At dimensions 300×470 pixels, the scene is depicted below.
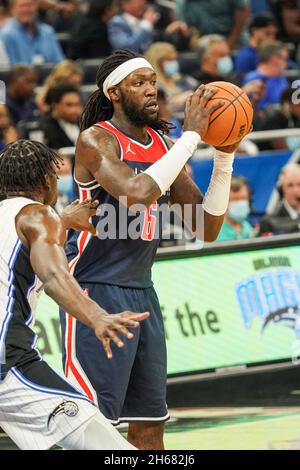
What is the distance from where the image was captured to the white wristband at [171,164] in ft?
17.1

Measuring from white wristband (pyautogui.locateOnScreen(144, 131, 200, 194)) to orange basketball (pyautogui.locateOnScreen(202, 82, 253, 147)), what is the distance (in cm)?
24

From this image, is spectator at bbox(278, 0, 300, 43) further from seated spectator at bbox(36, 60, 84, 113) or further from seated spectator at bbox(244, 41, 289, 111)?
seated spectator at bbox(36, 60, 84, 113)

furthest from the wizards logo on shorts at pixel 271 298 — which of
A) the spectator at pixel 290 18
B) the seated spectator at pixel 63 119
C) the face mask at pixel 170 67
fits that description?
the spectator at pixel 290 18

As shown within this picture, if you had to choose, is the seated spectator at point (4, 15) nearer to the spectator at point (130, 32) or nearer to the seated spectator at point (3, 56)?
the seated spectator at point (3, 56)

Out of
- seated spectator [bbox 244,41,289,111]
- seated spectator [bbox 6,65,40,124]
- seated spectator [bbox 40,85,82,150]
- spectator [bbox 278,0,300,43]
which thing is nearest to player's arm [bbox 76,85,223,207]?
seated spectator [bbox 40,85,82,150]

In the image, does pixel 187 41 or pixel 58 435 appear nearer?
pixel 58 435

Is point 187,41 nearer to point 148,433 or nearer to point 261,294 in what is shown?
point 261,294

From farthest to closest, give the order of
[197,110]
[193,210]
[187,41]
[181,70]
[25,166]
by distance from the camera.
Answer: [187,41]
[181,70]
[193,210]
[197,110]
[25,166]

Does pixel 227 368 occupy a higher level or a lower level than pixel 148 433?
lower

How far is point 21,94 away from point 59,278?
6848 mm

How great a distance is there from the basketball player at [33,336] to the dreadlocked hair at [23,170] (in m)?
0.09

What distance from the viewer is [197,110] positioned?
5422 millimetres

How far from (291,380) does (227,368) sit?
0.56 metres

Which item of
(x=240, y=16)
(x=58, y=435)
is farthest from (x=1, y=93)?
(x=58, y=435)
